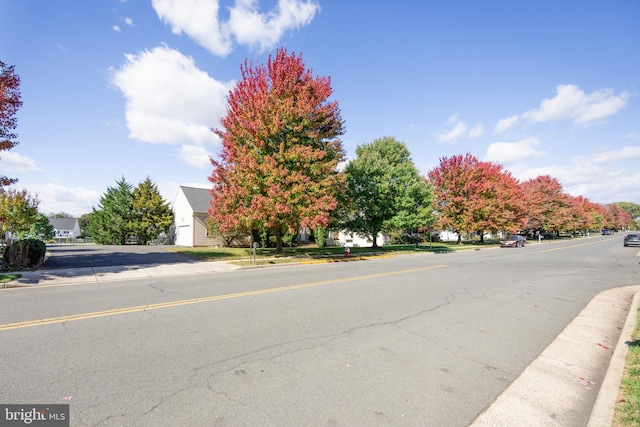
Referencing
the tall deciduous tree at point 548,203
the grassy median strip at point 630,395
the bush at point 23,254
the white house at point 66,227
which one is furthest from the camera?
the white house at point 66,227

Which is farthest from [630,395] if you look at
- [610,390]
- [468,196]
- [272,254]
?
[468,196]

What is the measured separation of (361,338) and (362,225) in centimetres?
2034

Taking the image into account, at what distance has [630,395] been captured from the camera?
3.39 m

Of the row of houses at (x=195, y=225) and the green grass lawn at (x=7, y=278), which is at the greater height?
the row of houses at (x=195, y=225)

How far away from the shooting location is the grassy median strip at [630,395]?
9.74 ft

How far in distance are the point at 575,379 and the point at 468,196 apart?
34866mm

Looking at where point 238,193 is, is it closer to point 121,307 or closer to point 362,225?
point 121,307

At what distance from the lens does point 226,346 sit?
15.4ft

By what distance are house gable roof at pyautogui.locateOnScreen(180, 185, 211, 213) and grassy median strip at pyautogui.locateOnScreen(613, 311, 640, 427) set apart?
32152 mm

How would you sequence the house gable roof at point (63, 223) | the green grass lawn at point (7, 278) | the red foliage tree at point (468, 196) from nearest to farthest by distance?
the green grass lawn at point (7, 278), the red foliage tree at point (468, 196), the house gable roof at point (63, 223)

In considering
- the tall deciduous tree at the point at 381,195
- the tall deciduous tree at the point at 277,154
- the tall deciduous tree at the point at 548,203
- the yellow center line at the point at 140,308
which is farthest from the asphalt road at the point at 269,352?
the tall deciduous tree at the point at 548,203

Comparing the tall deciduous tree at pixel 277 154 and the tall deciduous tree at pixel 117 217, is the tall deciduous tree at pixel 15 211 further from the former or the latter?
the tall deciduous tree at pixel 117 217

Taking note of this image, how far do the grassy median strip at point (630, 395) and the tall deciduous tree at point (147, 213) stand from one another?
39908mm

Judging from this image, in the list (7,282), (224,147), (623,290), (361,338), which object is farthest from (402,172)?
(7,282)
